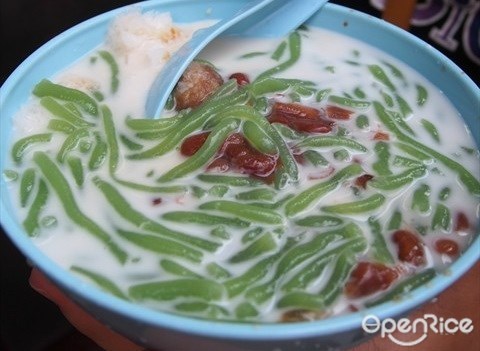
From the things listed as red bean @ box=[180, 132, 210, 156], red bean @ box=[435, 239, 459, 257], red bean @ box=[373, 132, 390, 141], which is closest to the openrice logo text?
red bean @ box=[435, 239, 459, 257]

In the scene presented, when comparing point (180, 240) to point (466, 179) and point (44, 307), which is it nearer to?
point (466, 179)

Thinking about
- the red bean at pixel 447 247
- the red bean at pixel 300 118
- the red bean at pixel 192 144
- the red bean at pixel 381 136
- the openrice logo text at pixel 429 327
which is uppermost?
the red bean at pixel 381 136

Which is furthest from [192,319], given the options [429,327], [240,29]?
[240,29]

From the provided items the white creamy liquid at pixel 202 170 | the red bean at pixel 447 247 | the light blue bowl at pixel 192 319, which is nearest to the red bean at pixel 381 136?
the white creamy liquid at pixel 202 170

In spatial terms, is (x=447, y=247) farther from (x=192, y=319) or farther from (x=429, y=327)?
(x=192, y=319)

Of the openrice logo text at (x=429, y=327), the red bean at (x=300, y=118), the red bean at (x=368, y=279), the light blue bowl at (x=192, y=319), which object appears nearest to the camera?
the light blue bowl at (x=192, y=319)

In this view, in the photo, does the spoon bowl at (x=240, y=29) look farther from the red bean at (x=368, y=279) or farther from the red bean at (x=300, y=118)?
the red bean at (x=368, y=279)
